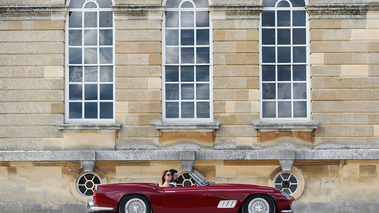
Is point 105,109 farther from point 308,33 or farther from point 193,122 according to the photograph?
point 308,33

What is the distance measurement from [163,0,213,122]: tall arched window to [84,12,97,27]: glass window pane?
1.90 metres

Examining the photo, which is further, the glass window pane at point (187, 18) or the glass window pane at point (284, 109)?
the glass window pane at point (187, 18)

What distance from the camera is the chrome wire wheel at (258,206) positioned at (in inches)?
463

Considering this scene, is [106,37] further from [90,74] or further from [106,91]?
[106,91]

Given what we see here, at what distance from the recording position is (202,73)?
49.9ft

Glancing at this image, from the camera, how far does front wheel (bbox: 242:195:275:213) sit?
11750mm

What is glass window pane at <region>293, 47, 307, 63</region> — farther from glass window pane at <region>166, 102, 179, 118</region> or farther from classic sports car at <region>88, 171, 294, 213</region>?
classic sports car at <region>88, 171, 294, 213</region>

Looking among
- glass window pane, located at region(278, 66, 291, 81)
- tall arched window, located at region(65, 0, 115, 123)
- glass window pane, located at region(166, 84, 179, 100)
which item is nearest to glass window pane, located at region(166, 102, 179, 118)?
glass window pane, located at region(166, 84, 179, 100)

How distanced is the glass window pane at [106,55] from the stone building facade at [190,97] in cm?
4

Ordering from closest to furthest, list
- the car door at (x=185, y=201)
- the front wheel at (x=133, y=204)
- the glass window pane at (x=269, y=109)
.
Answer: the car door at (x=185, y=201), the front wheel at (x=133, y=204), the glass window pane at (x=269, y=109)

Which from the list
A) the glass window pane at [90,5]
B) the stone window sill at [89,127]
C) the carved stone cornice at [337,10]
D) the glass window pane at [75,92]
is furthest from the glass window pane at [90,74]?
the carved stone cornice at [337,10]

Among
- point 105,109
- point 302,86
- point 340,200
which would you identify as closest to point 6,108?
point 105,109

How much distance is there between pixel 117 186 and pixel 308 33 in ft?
22.1

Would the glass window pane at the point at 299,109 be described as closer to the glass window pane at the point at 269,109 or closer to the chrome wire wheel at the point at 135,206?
the glass window pane at the point at 269,109
